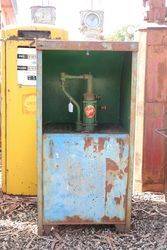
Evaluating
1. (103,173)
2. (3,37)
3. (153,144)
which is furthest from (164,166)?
(3,37)

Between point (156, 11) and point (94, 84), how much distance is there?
127 cm

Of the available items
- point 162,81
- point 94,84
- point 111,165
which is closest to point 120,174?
point 111,165

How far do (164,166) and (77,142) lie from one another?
1.53 meters

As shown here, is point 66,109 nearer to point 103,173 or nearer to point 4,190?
point 103,173

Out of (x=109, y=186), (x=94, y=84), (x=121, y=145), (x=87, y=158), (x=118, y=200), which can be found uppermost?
(x=94, y=84)

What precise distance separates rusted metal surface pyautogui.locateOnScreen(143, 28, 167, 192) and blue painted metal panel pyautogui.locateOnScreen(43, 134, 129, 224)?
114 cm

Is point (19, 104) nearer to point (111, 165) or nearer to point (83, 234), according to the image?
point (111, 165)

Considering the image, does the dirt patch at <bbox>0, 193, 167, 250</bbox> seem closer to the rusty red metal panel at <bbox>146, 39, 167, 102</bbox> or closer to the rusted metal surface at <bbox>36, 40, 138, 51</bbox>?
the rusty red metal panel at <bbox>146, 39, 167, 102</bbox>

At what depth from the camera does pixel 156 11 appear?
4.21 metres

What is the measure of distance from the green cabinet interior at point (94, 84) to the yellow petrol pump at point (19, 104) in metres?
0.38

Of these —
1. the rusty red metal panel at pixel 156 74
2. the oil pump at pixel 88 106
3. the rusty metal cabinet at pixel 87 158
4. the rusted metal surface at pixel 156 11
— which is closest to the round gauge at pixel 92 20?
the rusted metal surface at pixel 156 11

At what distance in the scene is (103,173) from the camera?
3143mm

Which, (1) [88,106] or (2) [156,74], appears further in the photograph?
(2) [156,74]

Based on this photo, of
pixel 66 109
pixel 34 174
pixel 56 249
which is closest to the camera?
pixel 56 249
